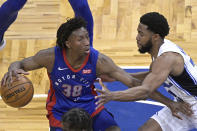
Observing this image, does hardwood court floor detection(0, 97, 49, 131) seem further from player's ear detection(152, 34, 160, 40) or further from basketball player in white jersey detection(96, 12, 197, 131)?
player's ear detection(152, 34, 160, 40)

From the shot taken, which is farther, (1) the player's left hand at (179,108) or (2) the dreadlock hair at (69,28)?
(1) the player's left hand at (179,108)

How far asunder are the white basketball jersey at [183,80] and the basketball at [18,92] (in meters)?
1.43

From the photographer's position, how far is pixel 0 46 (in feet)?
21.5

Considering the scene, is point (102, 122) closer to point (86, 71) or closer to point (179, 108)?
point (86, 71)

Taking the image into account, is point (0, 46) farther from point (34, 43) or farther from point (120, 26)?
point (120, 26)

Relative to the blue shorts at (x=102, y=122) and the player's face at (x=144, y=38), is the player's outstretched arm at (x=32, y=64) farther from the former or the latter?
the player's face at (x=144, y=38)

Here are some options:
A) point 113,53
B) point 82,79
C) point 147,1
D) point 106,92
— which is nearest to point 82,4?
point 82,79

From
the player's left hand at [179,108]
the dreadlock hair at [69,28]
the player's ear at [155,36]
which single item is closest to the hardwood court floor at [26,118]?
the dreadlock hair at [69,28]

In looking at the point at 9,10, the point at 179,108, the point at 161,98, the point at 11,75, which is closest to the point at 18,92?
the point at 11,75

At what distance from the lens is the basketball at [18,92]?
510 centimetres

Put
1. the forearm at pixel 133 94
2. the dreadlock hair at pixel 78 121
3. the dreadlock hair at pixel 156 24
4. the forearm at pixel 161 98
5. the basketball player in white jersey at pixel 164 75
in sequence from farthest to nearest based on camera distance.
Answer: the forearm at pixel 161 98, the dreadlock hair at pixel 156 24, the basketball player in white jersey at pixel 164 75, the forearm at pixel 133 94, the dreadlock hair at pixel 78 121

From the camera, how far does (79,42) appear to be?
5035 mm

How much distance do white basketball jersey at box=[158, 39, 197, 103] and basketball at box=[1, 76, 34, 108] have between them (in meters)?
1.43

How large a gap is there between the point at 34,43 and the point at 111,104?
1.93m
